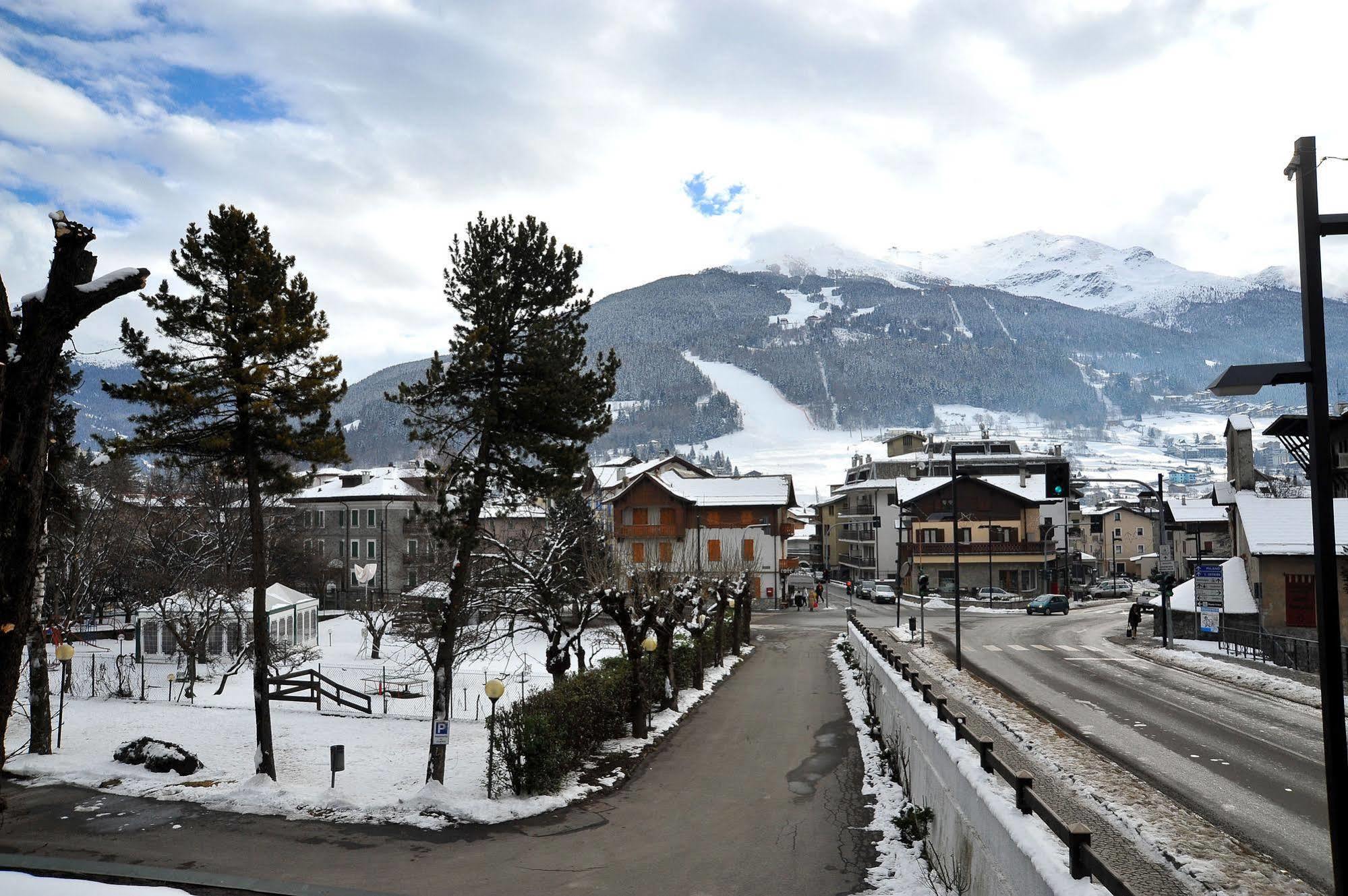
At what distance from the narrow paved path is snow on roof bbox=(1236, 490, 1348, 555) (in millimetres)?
27049

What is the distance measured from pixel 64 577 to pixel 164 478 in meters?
28.0

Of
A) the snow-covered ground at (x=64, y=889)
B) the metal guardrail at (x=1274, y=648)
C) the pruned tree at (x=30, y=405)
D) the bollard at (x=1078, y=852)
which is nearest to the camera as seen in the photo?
the bollard at (x=1078, y=852)

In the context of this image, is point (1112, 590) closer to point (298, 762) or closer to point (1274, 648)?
point (1274, 648)

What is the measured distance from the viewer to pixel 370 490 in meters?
78.2

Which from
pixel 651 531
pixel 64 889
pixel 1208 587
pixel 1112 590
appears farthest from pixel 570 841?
pixel 1112 590

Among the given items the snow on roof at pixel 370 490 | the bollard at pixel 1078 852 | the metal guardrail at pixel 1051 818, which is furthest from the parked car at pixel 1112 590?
the bollard at pixel 1078 852

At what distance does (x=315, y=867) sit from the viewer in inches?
497

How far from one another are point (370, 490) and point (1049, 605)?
5921 cm

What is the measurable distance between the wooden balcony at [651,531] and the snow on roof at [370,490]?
1930 centimetres

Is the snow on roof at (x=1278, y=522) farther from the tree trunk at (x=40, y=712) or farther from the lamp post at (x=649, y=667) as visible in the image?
the tree trunk at (x=40, y=712)

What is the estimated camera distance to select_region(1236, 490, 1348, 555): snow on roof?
34.9 m

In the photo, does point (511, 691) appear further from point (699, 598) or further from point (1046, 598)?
point (1046, 598)

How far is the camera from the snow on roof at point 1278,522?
34.9 meters

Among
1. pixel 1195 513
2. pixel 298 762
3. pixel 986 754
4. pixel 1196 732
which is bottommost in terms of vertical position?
pixel 298 762
